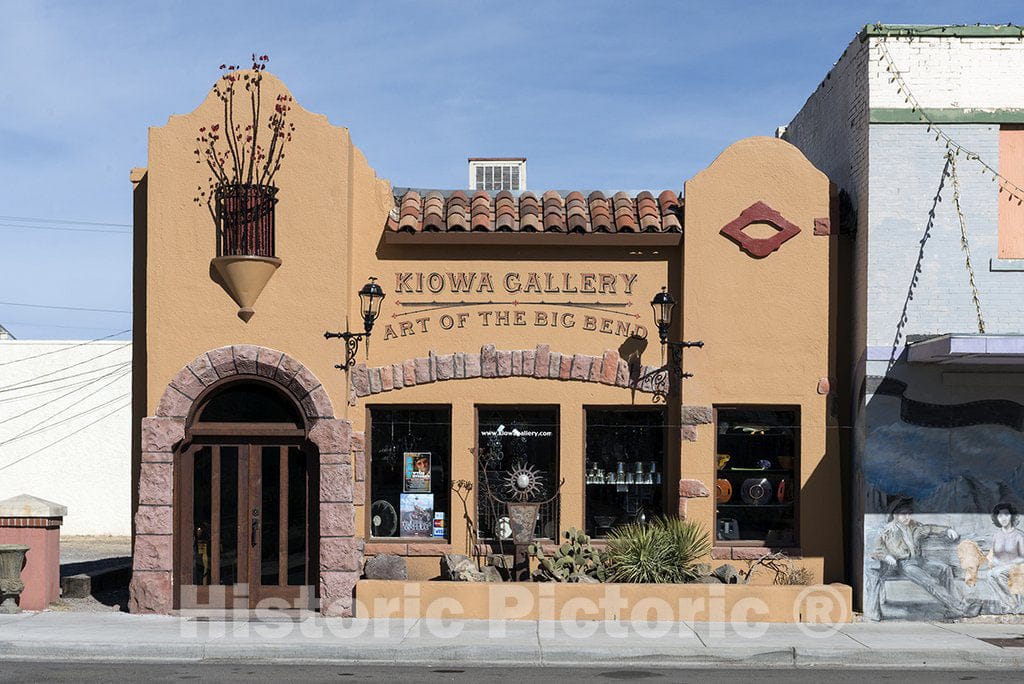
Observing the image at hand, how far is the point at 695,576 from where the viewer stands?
15.2 metres

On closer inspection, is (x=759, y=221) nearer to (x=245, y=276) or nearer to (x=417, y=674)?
(x=245, y=276)

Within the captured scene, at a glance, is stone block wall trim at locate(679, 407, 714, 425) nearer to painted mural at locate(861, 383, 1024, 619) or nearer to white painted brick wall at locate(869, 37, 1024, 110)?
painted mural at locate(861, 383, 1024, 619)

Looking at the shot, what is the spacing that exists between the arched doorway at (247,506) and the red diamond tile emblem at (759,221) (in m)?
5.83

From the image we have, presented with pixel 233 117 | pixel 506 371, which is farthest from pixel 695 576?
pixel 233 117

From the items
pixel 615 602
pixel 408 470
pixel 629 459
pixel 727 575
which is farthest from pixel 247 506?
pixel 727 575

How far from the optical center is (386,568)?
619 inches

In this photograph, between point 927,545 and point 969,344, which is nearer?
point 969,344

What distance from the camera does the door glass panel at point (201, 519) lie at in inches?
619

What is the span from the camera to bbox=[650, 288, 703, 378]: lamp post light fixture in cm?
1580

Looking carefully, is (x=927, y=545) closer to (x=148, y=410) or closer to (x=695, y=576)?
(x=695, y=576)

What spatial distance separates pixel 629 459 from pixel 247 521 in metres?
4.81

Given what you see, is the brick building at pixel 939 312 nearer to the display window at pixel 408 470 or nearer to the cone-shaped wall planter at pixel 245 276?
the display window at pixel 408 470

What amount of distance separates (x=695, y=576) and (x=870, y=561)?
82.9 inches

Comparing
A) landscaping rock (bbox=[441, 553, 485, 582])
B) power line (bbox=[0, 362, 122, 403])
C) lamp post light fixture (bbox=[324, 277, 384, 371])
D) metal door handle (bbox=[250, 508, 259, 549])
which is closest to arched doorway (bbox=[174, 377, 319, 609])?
metal door handle (bbox=[250, 508, 259, 549])
